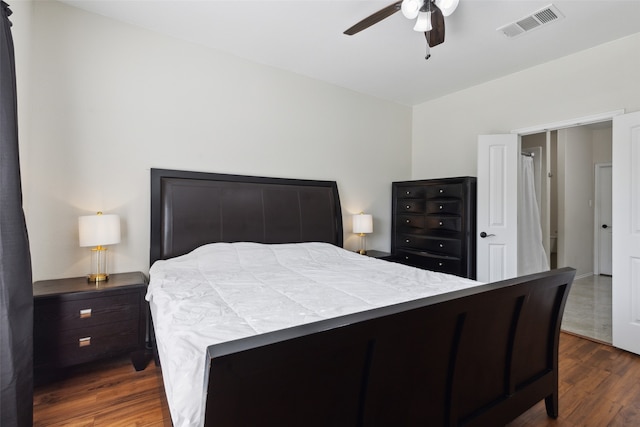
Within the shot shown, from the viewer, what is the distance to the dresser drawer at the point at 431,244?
362cm

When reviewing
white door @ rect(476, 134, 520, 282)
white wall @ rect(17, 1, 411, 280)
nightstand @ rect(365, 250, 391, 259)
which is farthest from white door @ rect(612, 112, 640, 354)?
white wall @ rect(17, 1, 411, 280)

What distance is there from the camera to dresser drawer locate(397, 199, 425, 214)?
4.01 metres

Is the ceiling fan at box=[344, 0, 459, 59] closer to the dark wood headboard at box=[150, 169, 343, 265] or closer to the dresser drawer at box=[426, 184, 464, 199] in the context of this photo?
the dark wood headboard at box=[150, 169, 343, 265]

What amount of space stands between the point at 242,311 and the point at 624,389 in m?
2.59

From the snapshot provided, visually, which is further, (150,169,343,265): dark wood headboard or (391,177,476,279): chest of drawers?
(391,177,476,279): chest of drawers

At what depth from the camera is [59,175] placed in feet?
7.85

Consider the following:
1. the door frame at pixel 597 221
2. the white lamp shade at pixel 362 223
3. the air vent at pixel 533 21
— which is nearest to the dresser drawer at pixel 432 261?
the white lamp shade at pixel 362 223

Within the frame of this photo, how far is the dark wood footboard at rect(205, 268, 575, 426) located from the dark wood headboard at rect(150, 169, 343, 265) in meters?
2.13

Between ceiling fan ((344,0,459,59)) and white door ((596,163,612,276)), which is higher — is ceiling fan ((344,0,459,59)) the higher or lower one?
the higher one

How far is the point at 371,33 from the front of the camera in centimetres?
275

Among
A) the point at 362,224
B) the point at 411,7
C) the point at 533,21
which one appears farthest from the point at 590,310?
the point at 411,7

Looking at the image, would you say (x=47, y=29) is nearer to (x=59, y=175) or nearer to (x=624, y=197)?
(x=59, y=175)

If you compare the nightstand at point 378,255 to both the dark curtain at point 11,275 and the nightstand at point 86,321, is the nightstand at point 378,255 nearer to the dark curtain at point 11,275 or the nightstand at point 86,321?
the nightstand at point 86,321

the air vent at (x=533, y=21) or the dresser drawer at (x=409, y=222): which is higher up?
the air vent at (x=533, y=21)
